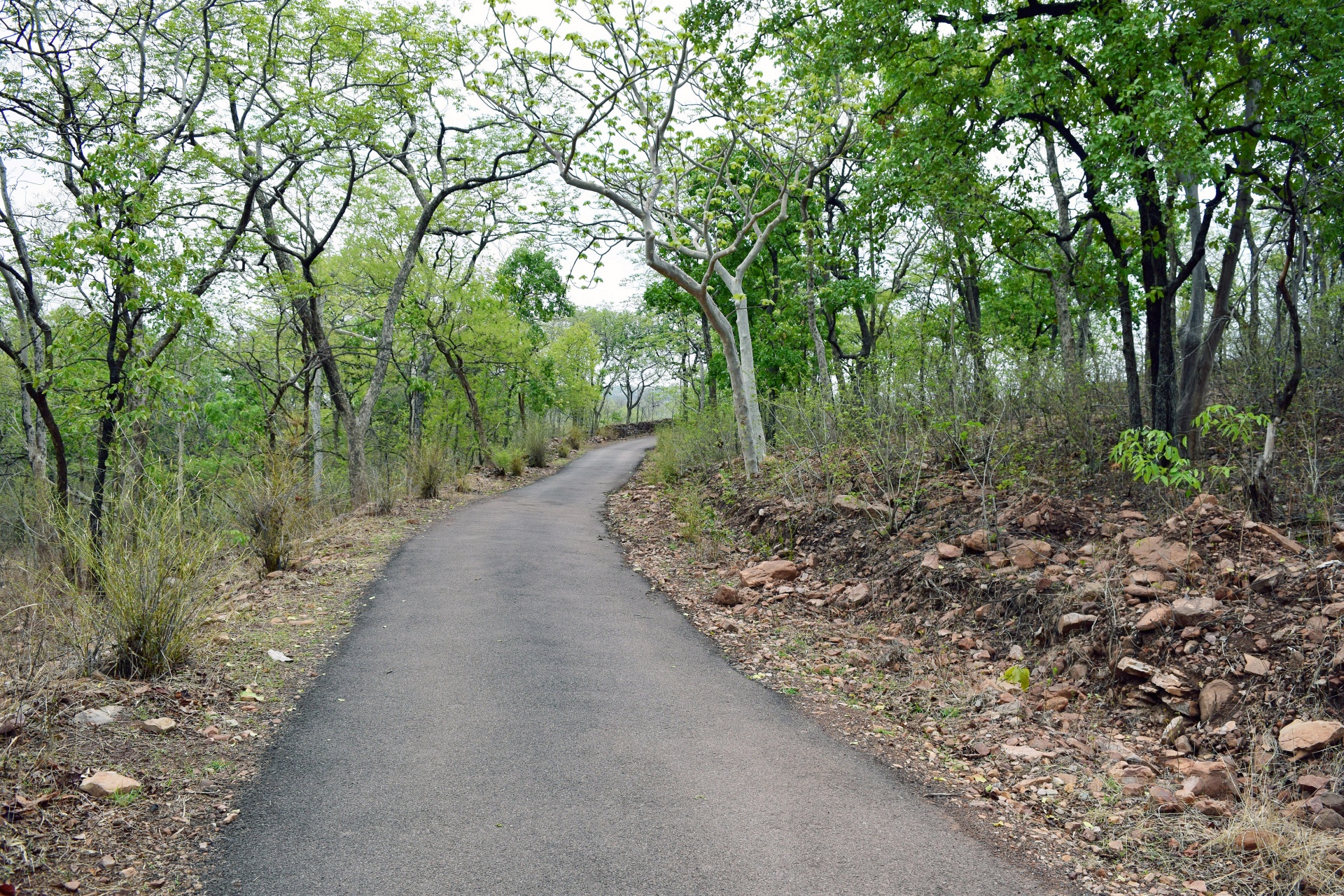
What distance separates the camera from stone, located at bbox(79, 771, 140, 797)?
→ 12.0 ft

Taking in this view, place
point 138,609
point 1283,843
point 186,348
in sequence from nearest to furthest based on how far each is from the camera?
point 1283,843 < point 138,609 < point 186,348

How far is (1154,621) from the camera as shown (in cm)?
511

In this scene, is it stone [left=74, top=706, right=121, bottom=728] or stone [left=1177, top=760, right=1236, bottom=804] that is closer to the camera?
stone [left=1177, top=760, right=1236, bottom=804]

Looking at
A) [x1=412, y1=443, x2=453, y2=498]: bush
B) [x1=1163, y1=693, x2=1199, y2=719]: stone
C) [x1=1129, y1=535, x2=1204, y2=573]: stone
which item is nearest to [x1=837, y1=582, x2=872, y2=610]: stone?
[x1=1129, y1=535, x2=1204, y2=573]: stone

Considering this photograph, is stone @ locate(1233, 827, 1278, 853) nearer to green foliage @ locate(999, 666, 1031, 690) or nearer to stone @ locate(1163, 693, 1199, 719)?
stone @ locate(1163, 693, 1199, 719)

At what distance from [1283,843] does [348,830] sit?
4142 millimetres

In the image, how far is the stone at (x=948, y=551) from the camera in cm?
729

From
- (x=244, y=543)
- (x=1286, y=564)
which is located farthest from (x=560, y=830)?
(x=244, y=543)

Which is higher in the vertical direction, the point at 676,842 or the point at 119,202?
the point at 119,202

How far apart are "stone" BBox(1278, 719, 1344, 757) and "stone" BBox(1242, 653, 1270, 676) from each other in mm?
431

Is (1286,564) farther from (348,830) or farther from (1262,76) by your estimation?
(348,830)

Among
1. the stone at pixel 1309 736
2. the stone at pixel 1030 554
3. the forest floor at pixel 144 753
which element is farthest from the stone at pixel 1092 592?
the forest floor at pixel 144 753

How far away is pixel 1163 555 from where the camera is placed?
5.84 metres

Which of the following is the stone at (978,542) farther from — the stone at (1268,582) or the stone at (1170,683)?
the stone at (1170,683)
